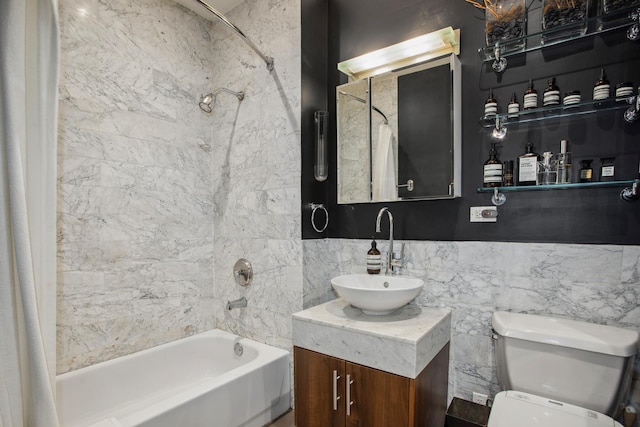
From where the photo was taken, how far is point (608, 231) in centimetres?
142

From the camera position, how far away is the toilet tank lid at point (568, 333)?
1.24 metres

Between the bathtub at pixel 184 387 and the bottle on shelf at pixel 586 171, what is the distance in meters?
1.90

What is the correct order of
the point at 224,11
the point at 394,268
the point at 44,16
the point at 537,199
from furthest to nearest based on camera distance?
the point at 224,11
the point at 394,268
the point at 537,199
the point at 44,16

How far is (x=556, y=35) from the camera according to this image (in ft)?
4.97

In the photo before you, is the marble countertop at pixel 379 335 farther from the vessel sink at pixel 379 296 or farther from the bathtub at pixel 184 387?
the bathtub at pixel 184 387

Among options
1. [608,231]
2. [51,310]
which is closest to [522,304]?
[608,231]

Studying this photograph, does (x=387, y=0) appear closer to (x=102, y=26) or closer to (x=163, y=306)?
(x=102, y=26)

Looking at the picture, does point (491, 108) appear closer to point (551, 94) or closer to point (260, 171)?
point (551, 94)

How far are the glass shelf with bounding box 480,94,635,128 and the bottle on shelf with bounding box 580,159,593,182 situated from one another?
0.23 metres

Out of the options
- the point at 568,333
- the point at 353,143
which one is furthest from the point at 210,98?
the point at 568,333

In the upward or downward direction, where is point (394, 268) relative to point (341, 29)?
downward

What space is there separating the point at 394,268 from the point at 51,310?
169 centimetres

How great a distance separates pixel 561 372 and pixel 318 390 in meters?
1.08

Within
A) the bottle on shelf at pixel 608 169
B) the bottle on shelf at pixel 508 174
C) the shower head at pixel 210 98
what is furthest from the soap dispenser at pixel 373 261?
the shower head at pixel 210 98
